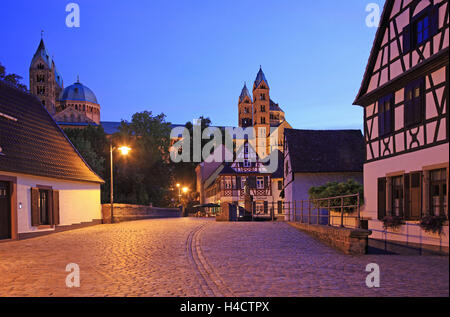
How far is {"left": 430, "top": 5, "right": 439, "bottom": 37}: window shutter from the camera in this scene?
2.36m

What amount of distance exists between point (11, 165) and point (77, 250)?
650cm

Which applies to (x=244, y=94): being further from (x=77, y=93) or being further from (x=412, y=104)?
(x=412, y=104)

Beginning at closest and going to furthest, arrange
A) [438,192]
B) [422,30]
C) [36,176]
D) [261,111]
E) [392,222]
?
1. [438,192]
2. [422,30]
3. [392,222]
4. [36,176]
5. [261,111]

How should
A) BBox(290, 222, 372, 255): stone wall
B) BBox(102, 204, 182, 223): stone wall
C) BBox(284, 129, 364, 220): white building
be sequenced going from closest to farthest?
BBox(290, 222, 372, 255): stone wall
BBox(102, 204, 182, 223): stone wall
BBox(284, 129, 364, 220): white building

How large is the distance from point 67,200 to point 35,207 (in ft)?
11.5

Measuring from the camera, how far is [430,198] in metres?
2.39

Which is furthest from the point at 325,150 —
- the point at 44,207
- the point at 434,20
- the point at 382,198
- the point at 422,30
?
the point at 434,20

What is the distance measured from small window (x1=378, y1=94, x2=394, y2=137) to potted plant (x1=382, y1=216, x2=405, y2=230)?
69cm

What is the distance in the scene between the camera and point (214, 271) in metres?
8.36

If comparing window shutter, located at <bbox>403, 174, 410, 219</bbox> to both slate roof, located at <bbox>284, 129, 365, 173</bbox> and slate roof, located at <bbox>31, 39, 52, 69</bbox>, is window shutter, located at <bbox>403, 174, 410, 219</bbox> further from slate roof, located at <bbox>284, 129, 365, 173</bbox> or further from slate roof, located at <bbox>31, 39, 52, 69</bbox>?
slate roof, located at <bbox>31, 39, 52, 69</bbox>

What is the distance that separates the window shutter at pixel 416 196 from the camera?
2639mm

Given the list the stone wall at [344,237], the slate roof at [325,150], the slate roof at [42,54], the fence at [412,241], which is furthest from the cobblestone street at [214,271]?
the slate roof at [42,54]

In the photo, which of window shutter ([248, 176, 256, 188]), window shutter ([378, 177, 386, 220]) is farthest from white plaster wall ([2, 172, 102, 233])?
window shutter ([248, 176, 256, 188])

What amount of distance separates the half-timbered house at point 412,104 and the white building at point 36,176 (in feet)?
49.1
